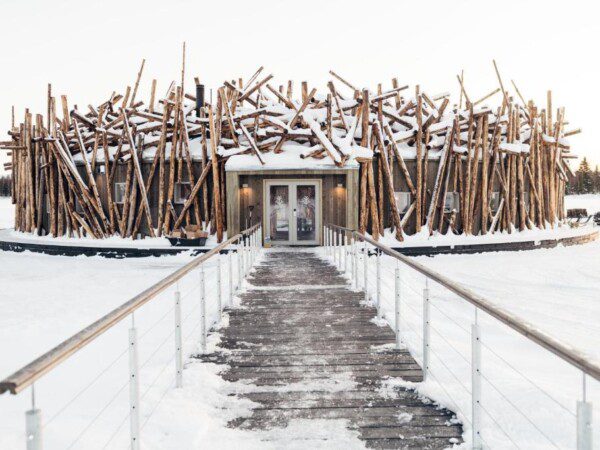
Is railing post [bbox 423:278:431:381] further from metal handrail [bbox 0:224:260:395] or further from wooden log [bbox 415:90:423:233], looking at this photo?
wooden log [bbox 415:90:423:233]

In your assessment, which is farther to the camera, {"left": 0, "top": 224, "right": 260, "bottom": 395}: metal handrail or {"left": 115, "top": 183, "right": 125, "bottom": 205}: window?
{"left": 115, "top": 183, "right": 125, "bottom": 205}: window

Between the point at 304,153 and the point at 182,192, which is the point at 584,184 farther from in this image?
the point at 182,192

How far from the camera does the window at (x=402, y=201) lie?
1836 cm

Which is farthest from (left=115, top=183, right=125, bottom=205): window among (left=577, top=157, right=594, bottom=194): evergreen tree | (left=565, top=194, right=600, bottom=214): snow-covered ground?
(left=577, top=157, right=594, bottom=194): evergreen tree

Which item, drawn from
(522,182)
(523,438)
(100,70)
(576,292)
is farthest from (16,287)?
(100,70)

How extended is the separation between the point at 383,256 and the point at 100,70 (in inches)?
2435

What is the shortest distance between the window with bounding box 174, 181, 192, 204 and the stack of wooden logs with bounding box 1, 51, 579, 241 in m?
0.34

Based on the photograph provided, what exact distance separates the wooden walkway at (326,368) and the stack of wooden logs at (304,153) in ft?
31.5

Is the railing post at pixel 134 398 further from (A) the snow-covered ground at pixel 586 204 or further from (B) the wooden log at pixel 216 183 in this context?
(A) the snow-covered ground at pixel 586 204

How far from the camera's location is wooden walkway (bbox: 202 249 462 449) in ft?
11.8

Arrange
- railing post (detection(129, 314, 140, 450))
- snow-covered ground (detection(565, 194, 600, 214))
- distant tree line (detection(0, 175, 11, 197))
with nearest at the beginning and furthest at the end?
railing post (detection(129, 314, 140, 450))
snow-covered ground (detection(565, 194, 600, 214))
distant tree line (detection(0, 175, 11, 197))

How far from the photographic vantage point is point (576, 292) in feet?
33.6

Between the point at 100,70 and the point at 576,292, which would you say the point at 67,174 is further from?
the point at 100,70

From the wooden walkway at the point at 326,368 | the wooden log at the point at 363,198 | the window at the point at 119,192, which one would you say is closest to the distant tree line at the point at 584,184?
the wooden log at the point at 363,198
